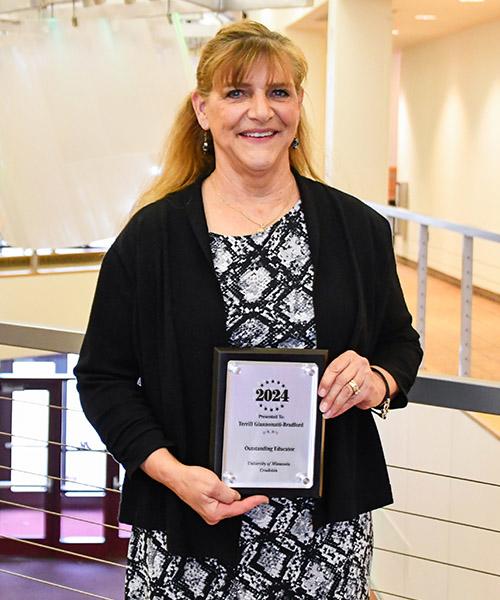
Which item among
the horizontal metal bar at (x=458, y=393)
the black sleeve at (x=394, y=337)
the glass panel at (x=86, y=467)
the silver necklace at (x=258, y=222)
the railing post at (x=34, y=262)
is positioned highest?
the silver necklace at (x=258, y=222)

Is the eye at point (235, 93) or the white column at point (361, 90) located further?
the white column at point (361, 90)

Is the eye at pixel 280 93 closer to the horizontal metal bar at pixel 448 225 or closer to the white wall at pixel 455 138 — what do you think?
the horizontal metal bar at pixel 448 225

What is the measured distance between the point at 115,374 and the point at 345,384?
26 cm

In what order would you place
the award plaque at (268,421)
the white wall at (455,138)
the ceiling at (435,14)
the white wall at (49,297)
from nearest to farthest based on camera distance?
the award plaque at (268,421), the ceiling at (435,14), the white wall at (455,138), the white wall at (49,297)

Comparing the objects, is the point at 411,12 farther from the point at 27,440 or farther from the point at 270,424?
the point at 270,424

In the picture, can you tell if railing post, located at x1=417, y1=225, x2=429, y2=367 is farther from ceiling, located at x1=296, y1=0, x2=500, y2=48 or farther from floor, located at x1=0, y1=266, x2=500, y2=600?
ceiling, located at x1=296, y1=0, x2=500, y2=48

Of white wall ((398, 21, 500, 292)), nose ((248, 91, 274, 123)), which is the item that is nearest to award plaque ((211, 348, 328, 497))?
nose ((248, 91, 274, 123))

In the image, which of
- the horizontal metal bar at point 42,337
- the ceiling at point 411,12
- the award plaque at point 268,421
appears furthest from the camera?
the ceiling at point 411,12

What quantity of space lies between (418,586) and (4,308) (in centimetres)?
497

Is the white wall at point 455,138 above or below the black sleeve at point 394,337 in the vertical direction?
above

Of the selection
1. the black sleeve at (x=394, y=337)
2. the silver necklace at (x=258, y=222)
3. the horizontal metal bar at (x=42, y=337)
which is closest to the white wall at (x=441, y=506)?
the horizontal metal bar at (x=42, y=337)

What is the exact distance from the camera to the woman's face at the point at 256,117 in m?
1.15

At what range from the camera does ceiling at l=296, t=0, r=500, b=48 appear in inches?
287

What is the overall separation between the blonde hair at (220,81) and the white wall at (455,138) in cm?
670
